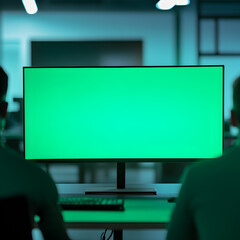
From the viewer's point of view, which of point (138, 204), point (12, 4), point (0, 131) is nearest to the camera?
point (0, 131)

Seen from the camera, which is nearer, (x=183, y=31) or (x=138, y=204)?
(x=138, y=204)

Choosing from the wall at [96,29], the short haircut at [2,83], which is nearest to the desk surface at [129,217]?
the short haircut at [2,83]

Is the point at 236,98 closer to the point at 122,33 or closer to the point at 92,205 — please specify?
the point at 92,205

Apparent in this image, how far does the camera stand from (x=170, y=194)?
1616 millimetres

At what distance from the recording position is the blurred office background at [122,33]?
19.8 feet

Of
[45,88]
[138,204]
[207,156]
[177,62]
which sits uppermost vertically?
[177,62]

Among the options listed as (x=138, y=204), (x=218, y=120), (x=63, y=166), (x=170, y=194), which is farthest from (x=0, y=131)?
(x=63, y=166)

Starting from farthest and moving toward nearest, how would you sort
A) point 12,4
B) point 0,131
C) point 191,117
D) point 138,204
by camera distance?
point 12,4 → point 191,117 → point 138,204 → point 0,131

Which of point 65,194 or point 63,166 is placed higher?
point 65,194

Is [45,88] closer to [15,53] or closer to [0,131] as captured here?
[0,131]

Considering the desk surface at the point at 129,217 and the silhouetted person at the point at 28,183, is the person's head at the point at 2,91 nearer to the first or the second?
the silhouetted person at the point at 28,183

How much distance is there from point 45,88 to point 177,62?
4.81m

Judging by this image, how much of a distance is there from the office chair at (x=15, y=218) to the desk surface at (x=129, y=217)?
1.25 feet

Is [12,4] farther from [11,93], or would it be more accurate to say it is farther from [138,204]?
[138,204]
